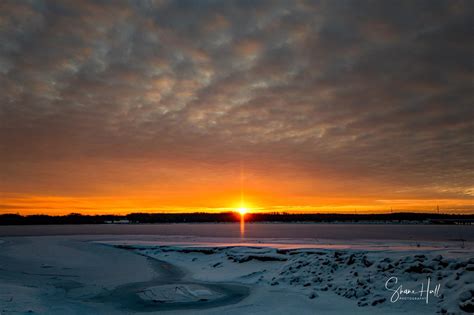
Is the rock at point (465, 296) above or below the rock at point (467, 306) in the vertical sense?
above

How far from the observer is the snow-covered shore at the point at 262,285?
13461 millimetres

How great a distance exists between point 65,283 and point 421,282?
62.8 feet

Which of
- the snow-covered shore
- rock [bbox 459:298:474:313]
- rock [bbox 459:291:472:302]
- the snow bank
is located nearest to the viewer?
rock [bbox 459:298:474:313]

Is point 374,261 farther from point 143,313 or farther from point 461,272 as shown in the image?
point 143,313

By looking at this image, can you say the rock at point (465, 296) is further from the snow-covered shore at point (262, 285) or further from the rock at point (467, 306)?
the rock at point (467, 306)

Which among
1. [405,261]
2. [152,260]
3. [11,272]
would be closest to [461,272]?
[405,261]

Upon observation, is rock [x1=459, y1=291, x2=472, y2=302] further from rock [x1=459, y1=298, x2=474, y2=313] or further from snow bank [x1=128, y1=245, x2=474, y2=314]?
rock [x1=459, y1=298, x2=474, y2=313]

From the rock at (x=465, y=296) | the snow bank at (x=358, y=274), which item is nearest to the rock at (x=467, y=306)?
the snow bank at (x=358, y=274)

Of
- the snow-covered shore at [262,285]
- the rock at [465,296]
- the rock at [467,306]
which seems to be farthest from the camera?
the snow-covered shore at [262,285]

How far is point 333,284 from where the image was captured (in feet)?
54.3

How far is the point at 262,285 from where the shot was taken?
750 inches

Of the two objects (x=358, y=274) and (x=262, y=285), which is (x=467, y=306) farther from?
(x=262, y=285)

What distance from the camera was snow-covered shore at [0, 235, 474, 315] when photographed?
44.2 ft

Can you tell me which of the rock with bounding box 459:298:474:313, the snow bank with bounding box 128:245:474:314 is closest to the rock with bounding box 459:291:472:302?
the snow bank with bounding box 128:245:474:314
